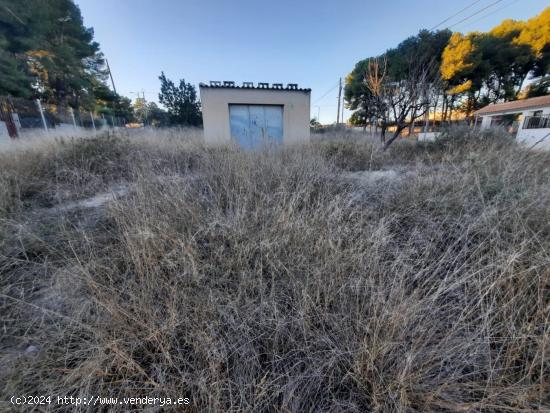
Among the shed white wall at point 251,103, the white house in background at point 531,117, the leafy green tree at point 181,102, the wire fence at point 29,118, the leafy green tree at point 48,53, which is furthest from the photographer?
the leafy green tree at point 181,102

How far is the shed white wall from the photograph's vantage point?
7.59 m

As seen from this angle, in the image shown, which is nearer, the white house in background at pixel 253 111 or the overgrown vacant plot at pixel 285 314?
the overgrown vacant plot at pixel 285 314

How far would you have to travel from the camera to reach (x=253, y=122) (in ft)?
26.8

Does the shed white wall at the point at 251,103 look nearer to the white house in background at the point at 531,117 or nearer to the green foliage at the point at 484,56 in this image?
the green foliage at the point at 484,56

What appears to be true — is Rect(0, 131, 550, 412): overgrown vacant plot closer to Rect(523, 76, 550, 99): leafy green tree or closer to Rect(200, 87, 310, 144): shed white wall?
Rect(200, 87, 310, 144): shed white wall

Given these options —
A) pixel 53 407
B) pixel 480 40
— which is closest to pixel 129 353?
pixel 53 407

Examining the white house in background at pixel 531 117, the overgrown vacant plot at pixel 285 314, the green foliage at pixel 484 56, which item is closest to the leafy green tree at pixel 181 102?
the green foliage at pixel 484 56

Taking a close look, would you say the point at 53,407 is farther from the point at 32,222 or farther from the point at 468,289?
the point at 468,289

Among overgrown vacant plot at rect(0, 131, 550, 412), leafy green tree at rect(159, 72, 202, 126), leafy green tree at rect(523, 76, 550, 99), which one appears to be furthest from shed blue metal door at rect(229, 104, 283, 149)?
leafy green tree at rect(523, 76, 550, 99)

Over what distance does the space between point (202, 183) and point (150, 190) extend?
0.63 meters

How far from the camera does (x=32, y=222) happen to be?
1813 millimetres

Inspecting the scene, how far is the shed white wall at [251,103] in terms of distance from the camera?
7586 millimetres

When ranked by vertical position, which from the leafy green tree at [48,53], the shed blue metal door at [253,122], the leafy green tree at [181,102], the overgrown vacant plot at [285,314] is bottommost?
the overgrown vacant plot at [285,314]

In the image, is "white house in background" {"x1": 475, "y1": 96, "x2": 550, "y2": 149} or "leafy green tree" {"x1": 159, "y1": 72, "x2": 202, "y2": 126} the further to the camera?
"leafy green tree" {"x1": 159, "y1": 72, "x2": 202, "y2": 126}
